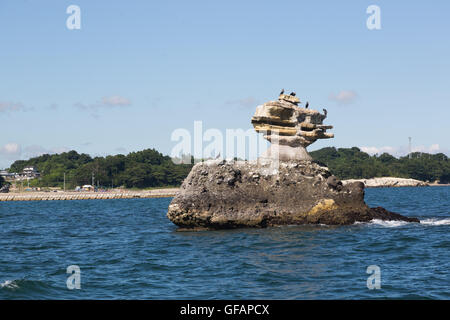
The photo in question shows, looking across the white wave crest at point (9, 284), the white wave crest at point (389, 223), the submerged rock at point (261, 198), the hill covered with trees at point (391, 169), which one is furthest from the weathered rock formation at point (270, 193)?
the hill covered with trees at point (391, 169)

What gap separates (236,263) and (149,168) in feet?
374

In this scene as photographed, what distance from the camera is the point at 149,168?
428 ft

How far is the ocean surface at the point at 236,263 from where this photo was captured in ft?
46.1

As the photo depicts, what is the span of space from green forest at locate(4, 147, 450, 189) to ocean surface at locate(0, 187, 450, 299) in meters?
79.5

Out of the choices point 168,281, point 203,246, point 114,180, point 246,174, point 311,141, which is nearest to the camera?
point 168,281

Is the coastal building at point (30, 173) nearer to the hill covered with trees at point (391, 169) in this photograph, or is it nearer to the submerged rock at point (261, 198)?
the hill covered with trees at point (391, 169)

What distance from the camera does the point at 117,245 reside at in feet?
77.2

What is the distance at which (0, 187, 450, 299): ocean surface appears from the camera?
553 inches

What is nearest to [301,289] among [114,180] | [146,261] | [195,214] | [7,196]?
[146,261]

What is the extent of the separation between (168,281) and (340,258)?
6.23 metres

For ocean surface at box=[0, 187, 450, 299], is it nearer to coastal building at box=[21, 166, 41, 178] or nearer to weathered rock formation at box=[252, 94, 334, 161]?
weathered rock formation at box=[252, 94, 334, 161]

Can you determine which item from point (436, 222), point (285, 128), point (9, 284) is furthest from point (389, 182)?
point (9, 284)
